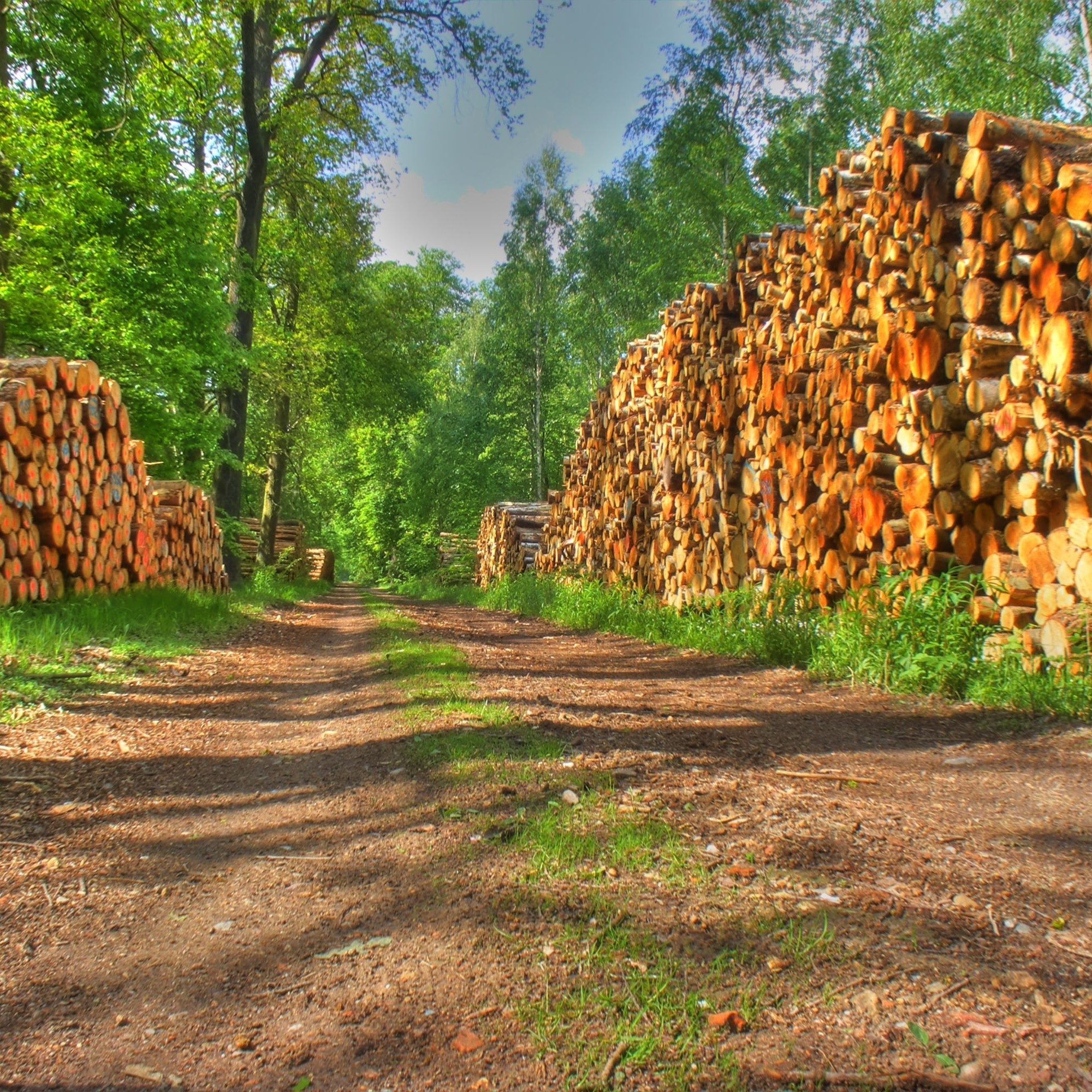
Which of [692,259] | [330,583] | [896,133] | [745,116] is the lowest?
A: [330,583]

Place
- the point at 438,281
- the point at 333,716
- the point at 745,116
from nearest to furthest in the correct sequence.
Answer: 1. the point at 333,716
2. the point at 745,116
3. the point at 438,281

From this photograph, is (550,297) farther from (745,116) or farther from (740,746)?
(740,746)

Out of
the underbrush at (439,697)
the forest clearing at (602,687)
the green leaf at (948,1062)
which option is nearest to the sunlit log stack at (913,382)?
the forest clearing at (602,687)

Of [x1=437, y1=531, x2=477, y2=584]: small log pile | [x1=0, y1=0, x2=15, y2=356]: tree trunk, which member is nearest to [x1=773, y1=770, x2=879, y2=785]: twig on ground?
[x1=0, y1=0, x2=15, y2=356]: tree trunk

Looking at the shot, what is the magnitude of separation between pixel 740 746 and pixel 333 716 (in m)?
2.32

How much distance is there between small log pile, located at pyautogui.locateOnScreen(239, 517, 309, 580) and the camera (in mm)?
19531

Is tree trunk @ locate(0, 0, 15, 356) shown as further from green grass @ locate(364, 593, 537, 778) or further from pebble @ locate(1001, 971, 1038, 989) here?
pebble @ locate(1001, 971, 1038, 989)

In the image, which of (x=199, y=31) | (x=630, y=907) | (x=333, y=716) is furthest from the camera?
(x=199, y=31)

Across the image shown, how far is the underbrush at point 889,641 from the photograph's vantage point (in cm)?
370

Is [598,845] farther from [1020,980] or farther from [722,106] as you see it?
[722,106]

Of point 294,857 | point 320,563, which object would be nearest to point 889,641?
point 294,857

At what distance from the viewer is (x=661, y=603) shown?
861 centimetres

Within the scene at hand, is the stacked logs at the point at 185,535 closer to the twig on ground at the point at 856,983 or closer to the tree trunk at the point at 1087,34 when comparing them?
the twig on ground at the point at 856,983

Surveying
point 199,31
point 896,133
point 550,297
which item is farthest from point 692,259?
point 896,133
